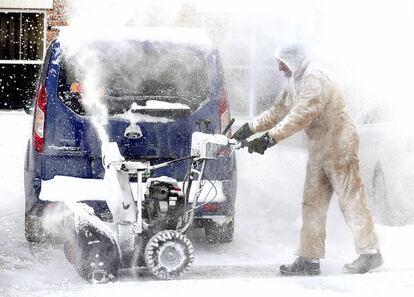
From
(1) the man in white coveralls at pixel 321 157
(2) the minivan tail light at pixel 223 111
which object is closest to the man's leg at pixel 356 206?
(1) the man in white coveralls at pixel 321 157

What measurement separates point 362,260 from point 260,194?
4.72 metres

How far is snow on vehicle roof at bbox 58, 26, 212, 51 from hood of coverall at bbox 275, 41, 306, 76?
917 mm

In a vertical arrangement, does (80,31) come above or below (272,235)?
above

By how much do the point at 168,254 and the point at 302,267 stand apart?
1.17 m

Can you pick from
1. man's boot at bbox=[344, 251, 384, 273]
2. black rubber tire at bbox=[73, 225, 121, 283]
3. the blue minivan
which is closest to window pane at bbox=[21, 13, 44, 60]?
the blue minivan

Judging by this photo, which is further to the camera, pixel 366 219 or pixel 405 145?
pixel 405 145

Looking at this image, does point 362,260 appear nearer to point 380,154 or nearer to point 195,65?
point 195,65

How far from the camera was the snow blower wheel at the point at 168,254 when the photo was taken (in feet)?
20.7

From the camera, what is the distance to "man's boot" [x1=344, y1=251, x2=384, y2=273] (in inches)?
270

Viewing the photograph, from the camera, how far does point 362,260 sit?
6.89 metres

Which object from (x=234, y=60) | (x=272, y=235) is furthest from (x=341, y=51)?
(x=272, y=235)

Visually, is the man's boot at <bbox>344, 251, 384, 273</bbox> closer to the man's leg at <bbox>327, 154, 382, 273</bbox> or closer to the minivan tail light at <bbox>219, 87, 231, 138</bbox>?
the man's leg at <bbox>327, 154, 382, 273</bbox>

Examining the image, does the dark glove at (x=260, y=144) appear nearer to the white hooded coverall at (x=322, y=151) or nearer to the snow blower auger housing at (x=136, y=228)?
the white hooded coverall at (x=322, y=151)

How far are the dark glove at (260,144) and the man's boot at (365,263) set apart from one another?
111 centimetres
